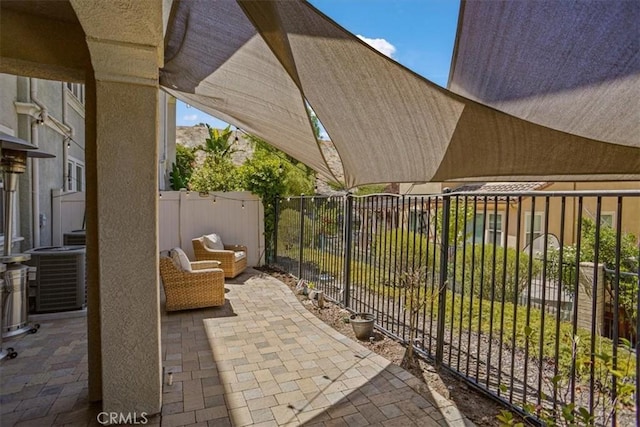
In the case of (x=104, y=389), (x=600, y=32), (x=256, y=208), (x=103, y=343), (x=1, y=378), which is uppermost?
(x=600, y=32)

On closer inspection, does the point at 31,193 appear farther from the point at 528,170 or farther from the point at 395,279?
the point at 528,170

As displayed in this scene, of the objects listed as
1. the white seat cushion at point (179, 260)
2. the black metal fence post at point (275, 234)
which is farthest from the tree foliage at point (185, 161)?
the white seat cushion at point (179, 260)

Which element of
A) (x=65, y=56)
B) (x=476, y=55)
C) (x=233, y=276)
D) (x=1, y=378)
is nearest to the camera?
(x=476, y=55)

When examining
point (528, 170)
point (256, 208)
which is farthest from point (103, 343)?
point (256, 208)

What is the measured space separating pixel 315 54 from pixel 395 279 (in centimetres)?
344

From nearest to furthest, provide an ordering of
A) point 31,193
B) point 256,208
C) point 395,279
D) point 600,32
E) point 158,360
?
1. point 600,32
2. point 158,360
3. point 395,279
4. point 31,193
5. point 256,208

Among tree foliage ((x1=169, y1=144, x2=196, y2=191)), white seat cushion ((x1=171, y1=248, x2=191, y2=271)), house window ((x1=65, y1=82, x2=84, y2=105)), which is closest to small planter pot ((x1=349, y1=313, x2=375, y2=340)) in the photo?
white seat cushion ((x1=171, y1=248, x2=191, y2=271))

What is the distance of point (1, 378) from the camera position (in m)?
3.48

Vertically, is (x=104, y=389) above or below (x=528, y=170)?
below

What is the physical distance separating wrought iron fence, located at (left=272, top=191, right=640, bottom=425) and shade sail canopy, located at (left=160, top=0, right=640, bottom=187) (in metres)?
0.52

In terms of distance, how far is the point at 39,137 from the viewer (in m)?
6.43

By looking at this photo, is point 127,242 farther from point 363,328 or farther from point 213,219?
point 213,219

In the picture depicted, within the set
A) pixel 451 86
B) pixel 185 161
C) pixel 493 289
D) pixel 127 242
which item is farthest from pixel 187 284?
pixel 185 161

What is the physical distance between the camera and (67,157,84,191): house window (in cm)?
874
